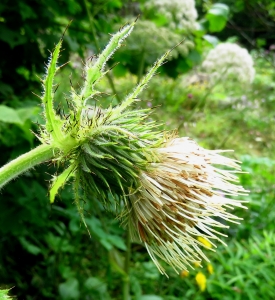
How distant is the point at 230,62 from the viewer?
4395mm

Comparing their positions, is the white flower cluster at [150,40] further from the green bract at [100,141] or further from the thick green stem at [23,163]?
the thick green stem at [23,163]

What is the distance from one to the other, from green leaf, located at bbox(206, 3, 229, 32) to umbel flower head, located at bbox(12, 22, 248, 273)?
103 inches

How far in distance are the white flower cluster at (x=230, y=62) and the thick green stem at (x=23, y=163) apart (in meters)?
3.33

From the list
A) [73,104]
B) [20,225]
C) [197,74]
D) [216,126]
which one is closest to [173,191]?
[73,104]

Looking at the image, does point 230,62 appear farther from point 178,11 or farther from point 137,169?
point 137,169

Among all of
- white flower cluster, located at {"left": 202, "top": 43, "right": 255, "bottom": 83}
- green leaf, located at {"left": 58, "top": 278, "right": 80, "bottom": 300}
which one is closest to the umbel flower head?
green leaf, located at {"left": 58, "top": 278, "right": 80, "bottom": 300}

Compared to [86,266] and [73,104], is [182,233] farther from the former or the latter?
[86,266]

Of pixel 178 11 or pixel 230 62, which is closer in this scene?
pixel 178 11

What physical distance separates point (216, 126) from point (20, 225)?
22.4 ft

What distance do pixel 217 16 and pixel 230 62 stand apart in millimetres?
618

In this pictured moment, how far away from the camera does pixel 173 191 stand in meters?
1.43

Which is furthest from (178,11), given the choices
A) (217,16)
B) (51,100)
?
(51,100)

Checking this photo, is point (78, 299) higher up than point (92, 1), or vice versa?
point (92, 1)

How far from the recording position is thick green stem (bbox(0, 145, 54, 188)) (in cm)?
128
